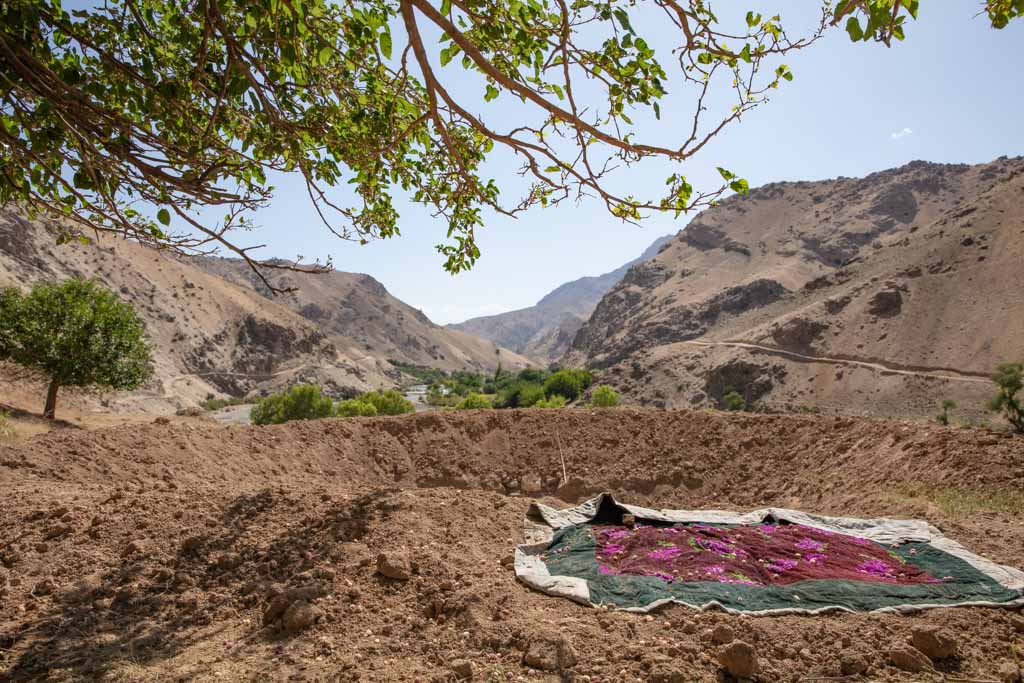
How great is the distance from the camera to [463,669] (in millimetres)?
3240

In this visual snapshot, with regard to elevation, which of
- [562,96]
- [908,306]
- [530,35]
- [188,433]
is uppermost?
[908,306]

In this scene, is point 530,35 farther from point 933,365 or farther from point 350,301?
point 350,301

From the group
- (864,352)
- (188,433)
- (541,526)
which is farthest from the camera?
(864,352)

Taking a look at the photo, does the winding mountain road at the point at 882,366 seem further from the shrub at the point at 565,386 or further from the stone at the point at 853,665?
the stone at the point at 853,665

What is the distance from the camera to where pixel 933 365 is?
38906 millimetres

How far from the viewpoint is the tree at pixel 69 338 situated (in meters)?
14.5

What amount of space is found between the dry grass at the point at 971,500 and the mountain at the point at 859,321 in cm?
3251

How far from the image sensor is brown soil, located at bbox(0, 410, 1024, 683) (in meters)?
3.35

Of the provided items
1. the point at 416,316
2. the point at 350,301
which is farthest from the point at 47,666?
the point at 416,316

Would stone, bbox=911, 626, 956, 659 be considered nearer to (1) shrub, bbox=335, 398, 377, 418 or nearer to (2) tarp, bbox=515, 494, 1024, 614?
(2) tarp, bbox=515, 494, 1024, 614

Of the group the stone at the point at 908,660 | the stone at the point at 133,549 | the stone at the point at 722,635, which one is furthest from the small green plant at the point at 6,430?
the stone at the point at 908,660

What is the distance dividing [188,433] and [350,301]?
121375 millimetres

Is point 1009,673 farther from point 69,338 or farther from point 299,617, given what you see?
point 69,338

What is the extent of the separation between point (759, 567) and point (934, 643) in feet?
4.72
